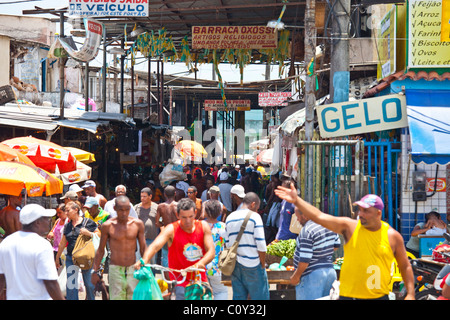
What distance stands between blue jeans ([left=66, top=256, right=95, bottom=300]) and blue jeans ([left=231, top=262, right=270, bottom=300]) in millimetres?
2475

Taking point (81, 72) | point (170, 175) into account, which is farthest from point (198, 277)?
point (81, 72)

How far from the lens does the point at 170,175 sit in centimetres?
1841

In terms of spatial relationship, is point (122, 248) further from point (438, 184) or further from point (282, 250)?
point (438, 184)

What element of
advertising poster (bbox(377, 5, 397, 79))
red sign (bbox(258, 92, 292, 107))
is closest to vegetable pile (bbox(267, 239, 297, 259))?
advertising poster (bbox(377, 5, 397, 79))

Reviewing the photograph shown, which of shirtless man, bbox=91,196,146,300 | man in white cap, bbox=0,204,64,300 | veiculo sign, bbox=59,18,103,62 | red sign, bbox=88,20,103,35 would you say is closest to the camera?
man in white cap, bbox=0,204,64,300

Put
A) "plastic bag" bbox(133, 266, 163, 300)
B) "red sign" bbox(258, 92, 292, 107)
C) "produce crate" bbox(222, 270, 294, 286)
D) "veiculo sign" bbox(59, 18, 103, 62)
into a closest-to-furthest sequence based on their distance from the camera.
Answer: "plastic bag" bbox(133, 266, 163, 300) < "produce crate" bbox(222, 270, 294, 286) < "veiculo sign" bbox(59, 18, 103, 62) < "red sign" bbox(258, 92, 292, 107)

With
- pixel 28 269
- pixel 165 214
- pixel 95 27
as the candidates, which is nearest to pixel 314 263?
pixel 28 269

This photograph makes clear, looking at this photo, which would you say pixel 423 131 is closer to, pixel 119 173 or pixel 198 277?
pixel 198 277

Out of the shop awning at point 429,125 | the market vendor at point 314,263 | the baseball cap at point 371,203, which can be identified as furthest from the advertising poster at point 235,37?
the baseball cap at point 371,203

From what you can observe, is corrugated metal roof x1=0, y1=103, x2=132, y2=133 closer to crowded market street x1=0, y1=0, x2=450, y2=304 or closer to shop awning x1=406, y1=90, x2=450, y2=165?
crowded market street x1=0, y1=0, x2=450, y2=304

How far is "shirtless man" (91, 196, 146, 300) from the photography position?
274 inches

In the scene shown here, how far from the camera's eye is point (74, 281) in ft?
26.6

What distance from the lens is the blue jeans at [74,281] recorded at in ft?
26.1

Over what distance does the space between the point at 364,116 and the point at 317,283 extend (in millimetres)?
4758
